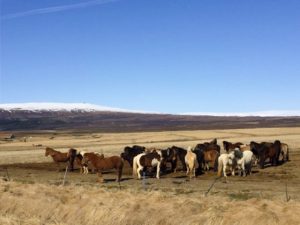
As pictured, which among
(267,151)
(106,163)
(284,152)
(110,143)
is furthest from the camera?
(110,143)

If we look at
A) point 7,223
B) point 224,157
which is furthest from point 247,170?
point 7,223

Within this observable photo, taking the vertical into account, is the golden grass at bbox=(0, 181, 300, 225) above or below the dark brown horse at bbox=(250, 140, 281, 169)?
below

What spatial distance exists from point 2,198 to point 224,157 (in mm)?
14026

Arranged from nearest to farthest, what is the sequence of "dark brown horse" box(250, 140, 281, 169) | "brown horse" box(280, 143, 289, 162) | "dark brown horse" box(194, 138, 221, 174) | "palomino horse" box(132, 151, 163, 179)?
"palomino horse" box(132, 151, 163, 179) < "dark brown horse" box(194, 138, 221, 174) < "dark brown horse" box(250, 140, 281, 169) < "brown horse" box(280, 143, 289, 162)

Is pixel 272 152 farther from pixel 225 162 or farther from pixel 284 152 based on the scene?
pixel 225 162

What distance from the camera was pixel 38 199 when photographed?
17469mm

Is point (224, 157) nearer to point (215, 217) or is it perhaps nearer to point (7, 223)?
point (215, 217)

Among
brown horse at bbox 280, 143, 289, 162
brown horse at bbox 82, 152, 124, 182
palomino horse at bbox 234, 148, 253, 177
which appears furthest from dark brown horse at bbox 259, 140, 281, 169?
brown horse at bbox 82, 152, 124, 182

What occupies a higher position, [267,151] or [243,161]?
[267,151]

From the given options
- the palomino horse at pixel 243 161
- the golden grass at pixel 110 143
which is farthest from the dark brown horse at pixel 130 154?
the golden grass at pixel 110 143

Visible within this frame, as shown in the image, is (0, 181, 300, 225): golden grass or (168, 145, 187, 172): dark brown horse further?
(168, 145, 187, 172): dark brown horse

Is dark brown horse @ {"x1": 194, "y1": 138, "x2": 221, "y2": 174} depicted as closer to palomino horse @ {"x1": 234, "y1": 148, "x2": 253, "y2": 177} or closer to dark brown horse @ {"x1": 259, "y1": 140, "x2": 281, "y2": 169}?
palomino horse @ {"x1": 234, "y1": 148, "x2": 253, "y2": 177}


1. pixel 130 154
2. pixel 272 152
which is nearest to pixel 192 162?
pixel 130 154

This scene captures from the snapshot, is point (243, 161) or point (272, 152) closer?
point (243, 161)
